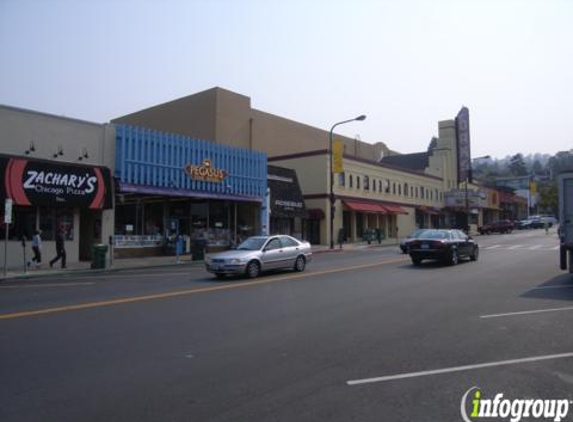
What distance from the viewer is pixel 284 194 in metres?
37.4

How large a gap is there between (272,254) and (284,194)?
2068cm

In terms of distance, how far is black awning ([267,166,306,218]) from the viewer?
3619 cm

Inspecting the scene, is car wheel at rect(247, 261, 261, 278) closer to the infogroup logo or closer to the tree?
the infogroup logo

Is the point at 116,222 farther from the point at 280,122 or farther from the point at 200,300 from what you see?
the point at 280,122

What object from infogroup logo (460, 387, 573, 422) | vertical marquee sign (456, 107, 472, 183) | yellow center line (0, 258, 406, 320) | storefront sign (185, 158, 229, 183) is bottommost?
infogroup logo (460, 387, 573, 422)

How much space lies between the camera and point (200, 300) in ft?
37.8

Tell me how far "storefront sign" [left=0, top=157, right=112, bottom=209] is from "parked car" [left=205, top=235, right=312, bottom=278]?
9741 mm

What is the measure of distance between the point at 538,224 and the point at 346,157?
45503mm

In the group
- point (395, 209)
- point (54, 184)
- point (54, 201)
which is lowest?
point (54, 201)

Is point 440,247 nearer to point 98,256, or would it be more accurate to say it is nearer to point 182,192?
point 98,256

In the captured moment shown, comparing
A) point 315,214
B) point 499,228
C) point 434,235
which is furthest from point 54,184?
point 499,228

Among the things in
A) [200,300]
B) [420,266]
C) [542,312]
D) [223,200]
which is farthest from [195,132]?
[542,312]

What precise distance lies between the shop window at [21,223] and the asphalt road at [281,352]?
10.7 meters

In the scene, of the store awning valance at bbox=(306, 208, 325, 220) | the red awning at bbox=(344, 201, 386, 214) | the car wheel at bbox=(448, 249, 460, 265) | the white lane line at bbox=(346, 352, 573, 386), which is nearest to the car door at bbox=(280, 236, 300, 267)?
the car wheel at bbox=(448, 249, 460, 265)
